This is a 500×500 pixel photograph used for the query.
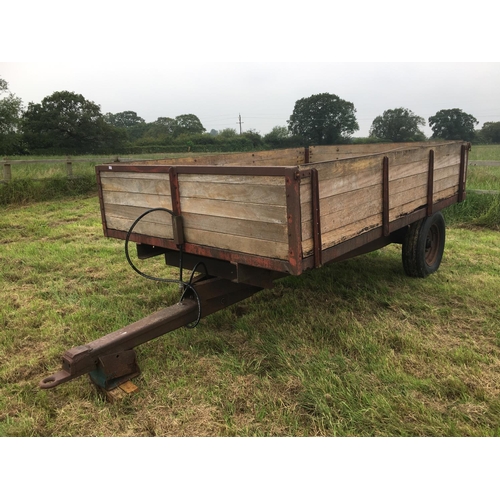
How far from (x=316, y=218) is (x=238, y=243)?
0.54 metres

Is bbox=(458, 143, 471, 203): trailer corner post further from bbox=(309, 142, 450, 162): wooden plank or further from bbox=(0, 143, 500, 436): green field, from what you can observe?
bbox=(309, 142, 450, 162): wooden plank

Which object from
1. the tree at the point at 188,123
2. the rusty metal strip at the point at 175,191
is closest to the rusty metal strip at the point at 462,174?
the rusty metal strip at the point at 175,191

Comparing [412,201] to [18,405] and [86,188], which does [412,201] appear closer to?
[18,405]

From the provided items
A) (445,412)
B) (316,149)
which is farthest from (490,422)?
(316,149)

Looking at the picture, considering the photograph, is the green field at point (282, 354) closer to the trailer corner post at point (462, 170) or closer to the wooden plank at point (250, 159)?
the trailer corner post at point (462, 170)

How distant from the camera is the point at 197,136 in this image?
39.7 m

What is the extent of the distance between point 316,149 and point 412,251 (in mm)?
2348

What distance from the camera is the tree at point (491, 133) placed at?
20.1 metres

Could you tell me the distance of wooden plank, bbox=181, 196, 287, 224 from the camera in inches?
101

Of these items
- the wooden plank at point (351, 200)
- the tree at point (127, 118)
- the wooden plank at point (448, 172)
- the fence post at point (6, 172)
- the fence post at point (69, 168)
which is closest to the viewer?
the wooden plank at point (351, 200)

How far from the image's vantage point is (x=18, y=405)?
2.75 m

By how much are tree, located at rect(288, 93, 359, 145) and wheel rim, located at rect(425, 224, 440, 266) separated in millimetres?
12644

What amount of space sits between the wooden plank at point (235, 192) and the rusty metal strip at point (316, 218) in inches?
8.4

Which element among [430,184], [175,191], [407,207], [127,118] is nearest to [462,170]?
[430,184]
